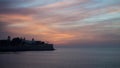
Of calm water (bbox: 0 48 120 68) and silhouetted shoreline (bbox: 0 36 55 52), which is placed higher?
silhouetted shoreline (bbox: 0 36 55 52)

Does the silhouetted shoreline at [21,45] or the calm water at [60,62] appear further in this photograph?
the silhouetted shoreline at [21,45]

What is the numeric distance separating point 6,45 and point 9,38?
5.90 metres

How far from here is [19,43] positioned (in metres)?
138

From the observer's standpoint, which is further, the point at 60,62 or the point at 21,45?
the point at 21,45

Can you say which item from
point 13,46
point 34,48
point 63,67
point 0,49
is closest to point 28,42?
point 34,48

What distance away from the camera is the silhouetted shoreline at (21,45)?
133625mm

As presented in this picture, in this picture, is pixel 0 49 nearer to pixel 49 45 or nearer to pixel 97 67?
pixel 49 45

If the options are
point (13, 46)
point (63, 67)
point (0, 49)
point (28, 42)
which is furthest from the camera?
point (28, 42)

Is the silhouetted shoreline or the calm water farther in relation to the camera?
the silhouetted shoreline

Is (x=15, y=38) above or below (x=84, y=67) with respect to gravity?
above

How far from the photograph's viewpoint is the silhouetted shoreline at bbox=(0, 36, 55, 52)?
134 metres

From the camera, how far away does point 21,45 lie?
140250 mm

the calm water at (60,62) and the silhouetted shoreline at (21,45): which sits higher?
the silhouetted shoreline at (21,45)

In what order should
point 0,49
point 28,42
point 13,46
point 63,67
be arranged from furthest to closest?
point 28,42
point 13,46
point 0,49
point 63,67
